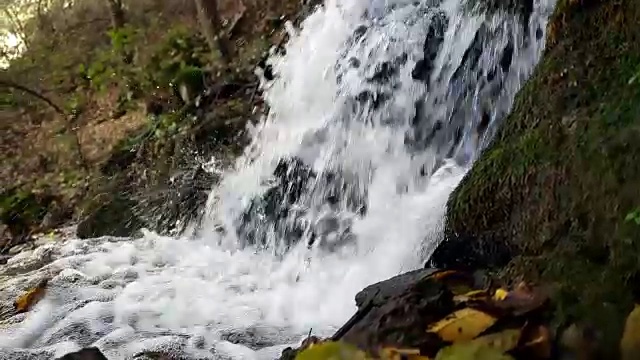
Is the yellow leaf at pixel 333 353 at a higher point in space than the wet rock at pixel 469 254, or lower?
lower

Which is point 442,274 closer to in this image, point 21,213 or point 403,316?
point 403,316

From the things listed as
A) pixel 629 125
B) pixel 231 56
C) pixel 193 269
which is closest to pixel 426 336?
pixel 629 125

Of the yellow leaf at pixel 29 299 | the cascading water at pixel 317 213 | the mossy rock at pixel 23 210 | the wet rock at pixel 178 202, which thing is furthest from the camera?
the mossy rock at pixel 23 210

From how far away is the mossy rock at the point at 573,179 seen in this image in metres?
2.61

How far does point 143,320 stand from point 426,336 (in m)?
2.80

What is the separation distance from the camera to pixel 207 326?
183 inches

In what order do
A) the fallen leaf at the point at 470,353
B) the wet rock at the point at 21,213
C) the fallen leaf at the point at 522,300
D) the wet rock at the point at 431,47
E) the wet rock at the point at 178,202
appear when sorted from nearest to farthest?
the fallen leaf at the point at 470,353 → the fallen leaf at the point at 522,300 → the wet rock at the point at 431,47 → the wet rock at the point at 178,202 → the wet rock at the point at 21,213

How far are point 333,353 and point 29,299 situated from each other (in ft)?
12.6

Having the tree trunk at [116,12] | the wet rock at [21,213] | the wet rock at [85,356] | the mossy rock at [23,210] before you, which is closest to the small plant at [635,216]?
the wet rock at [85,356]

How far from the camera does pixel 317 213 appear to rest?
6094mm

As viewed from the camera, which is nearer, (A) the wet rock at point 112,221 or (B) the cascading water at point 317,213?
(B) the cascading water at point 317,213

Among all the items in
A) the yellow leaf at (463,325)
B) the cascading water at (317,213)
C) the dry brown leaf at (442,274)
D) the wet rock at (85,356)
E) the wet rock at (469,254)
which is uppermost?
the cascading water at (317,213)

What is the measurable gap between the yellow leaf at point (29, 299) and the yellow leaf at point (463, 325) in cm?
388

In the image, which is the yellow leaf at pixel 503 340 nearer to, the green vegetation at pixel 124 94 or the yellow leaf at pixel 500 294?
the yellow leaf at pixel 500 294
